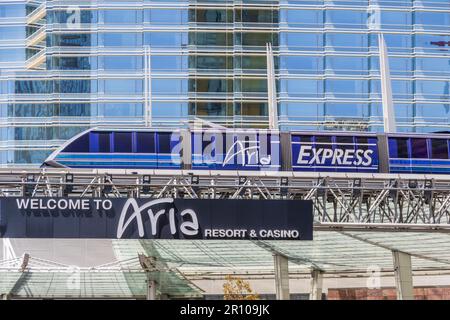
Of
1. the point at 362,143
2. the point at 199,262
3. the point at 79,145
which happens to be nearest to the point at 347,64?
the point at 199,262

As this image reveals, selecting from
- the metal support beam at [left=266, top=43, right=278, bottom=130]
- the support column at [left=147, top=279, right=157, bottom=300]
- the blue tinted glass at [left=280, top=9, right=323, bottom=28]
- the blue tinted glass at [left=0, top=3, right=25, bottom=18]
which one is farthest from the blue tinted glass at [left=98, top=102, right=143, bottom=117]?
the support column at [left=147, top=279, right=157, bottom=300]

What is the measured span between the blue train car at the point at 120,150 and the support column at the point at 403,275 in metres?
11.2

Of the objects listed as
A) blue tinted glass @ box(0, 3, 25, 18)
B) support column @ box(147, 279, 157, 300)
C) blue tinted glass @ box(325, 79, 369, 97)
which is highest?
blue tinted glass @ box(0, 3, 25, 18)

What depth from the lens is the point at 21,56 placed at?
9419cm

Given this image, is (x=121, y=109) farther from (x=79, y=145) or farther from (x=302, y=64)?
(x=79, y=145)

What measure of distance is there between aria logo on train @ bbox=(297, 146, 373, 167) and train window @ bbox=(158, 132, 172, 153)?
590 centimetres

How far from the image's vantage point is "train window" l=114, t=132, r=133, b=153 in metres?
56.8

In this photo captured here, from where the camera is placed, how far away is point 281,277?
59.8m

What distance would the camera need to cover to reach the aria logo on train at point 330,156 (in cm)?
5497

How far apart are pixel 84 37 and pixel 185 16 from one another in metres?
7.40

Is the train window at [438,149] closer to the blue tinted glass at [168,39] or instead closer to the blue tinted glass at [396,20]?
the blue tinted glass at [396,20]

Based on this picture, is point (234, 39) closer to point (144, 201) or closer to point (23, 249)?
point (23, 249)

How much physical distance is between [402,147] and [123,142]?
1240 centimetres

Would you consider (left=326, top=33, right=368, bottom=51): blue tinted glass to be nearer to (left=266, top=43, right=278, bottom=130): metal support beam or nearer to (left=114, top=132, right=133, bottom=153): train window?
(left=266, top=43, right=278, bottom=130): metal support beam
